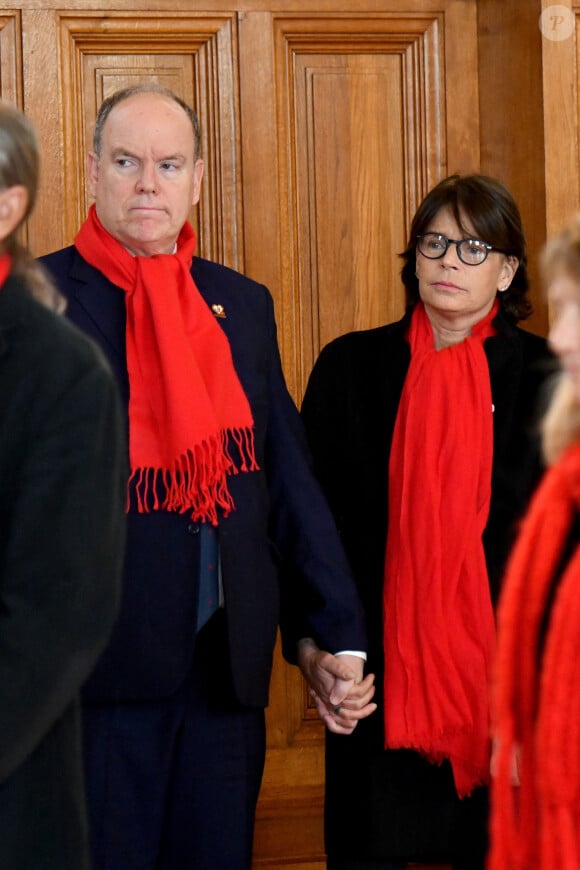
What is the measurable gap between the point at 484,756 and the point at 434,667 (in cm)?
18

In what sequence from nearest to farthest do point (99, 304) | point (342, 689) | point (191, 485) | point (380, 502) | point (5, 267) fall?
point (5, 267) < point (191, 485) < point (99, 304) < point (342, 689) < point (380, 502)

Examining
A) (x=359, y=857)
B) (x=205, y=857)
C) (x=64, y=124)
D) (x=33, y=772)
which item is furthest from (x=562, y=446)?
(x=64, y=124)

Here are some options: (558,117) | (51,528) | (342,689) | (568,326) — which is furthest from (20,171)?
(558,117)

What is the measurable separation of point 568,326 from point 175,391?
2.92ft

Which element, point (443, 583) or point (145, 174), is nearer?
point (145, 174)

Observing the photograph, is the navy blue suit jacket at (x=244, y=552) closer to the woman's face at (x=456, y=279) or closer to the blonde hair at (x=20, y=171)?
the woman's face at (x=456, y=279)

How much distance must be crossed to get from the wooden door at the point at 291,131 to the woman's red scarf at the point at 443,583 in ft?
2.65

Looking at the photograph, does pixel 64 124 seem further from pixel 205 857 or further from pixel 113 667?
pixel 205 857

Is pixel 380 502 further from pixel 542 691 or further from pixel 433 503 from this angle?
pixel 542 691

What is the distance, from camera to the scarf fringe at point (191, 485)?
7.06 ft

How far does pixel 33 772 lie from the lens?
4.72 ft

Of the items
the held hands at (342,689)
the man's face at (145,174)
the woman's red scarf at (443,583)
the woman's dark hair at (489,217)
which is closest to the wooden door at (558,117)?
the woman's dark hair at (489,217)

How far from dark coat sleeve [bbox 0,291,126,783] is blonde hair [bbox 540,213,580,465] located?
1.53 ft

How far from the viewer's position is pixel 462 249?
2.60 metres
